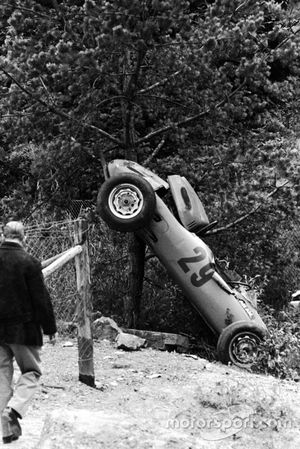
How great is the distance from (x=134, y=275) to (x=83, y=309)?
433 centimetres

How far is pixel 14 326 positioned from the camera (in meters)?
4.90

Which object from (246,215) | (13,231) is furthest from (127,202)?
(13,231)

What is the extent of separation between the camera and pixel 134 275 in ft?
36.3

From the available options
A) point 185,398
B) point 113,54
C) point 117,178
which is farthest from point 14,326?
point 113,54

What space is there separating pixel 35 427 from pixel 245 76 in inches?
259

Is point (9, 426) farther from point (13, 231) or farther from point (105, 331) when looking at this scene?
point (105, 331)

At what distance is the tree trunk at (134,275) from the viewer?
433 inches

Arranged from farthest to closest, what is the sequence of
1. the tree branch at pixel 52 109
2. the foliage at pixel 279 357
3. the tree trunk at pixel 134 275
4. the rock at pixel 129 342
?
the tree trunk at pixel 134 275
the tree branch at pixel 52 109
the rock at pixel 129 342
the foliage at pixel 279 357

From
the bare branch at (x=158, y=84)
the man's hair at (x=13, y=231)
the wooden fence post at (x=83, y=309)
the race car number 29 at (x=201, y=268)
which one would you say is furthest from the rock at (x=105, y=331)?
the man's hair at (x=13, y=231)

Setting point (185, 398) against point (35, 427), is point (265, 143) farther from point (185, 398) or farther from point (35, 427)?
point (35, 427)

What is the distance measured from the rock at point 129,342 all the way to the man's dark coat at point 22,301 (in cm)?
404

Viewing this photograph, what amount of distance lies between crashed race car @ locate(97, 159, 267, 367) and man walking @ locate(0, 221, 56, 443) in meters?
4.33

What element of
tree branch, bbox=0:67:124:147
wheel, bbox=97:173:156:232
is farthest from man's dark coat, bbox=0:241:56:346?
tree branch, bbox=0:67:124:147

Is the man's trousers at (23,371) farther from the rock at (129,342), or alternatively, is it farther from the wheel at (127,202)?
the wheel at (127,202)
